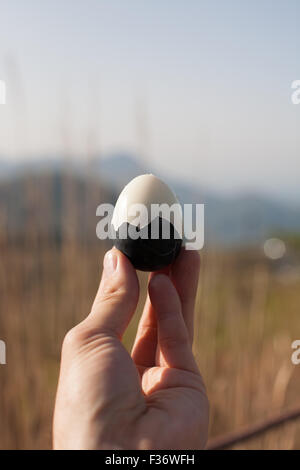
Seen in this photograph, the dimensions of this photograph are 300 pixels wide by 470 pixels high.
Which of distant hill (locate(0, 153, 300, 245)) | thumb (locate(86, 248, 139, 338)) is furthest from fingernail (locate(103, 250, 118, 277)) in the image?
distant hill (locate(0, 153, 300, 245))

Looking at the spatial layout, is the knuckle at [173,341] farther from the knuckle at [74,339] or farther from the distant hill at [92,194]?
the distant hill at [92,194]

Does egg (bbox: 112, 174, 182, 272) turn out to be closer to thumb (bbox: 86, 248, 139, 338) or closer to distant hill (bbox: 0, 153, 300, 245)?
thumb (bbox: 86, 248, 139, 338)

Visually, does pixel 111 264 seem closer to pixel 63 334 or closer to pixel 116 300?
pixel 116 300

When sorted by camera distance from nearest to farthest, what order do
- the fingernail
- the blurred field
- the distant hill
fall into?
1. the fingernail
2. the blurred field
3. the distant hill

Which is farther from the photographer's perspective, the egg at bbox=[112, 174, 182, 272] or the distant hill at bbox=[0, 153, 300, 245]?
the distant hill at bbox=[0, 153, 300, 245]

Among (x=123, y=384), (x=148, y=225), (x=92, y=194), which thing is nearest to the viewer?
(x=123, y=384)

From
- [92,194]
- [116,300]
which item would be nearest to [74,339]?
[116,300]

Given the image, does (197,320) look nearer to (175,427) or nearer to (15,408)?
(15,408)
